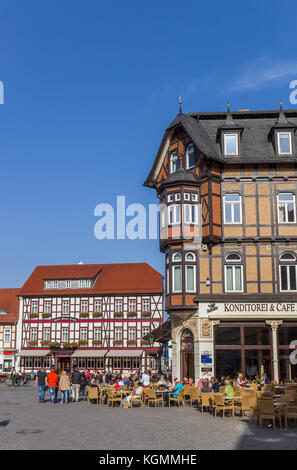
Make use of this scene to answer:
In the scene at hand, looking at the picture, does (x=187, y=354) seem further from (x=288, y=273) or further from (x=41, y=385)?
(x=41, y=385)

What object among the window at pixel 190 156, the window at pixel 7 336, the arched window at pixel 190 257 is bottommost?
the window at pixel 7 336

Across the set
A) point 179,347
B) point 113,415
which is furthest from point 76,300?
point 113,415

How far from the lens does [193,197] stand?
30.8m

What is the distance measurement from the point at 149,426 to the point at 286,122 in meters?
20.2

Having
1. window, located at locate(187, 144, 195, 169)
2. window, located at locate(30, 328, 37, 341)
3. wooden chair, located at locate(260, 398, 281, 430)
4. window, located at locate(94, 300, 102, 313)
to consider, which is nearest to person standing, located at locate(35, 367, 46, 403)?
window, located at locate(187, 144, 195, 169)

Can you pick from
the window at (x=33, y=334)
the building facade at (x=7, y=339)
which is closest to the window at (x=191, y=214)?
the window at (x=33, y=334)

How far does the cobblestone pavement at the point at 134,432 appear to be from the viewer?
13299 millimetres

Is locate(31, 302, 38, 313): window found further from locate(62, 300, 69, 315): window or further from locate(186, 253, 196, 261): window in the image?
locate(186, 253, 196, 261): window

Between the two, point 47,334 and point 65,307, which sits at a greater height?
point 65,307

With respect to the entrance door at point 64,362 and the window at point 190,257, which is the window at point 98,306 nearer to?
the entrance door at point 64,362

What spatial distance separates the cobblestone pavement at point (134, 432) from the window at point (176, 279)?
9066mm

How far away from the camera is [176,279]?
30.1m

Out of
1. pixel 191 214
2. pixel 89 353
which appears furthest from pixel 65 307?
pixel 191 214

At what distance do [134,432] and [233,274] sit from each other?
15548 mm
